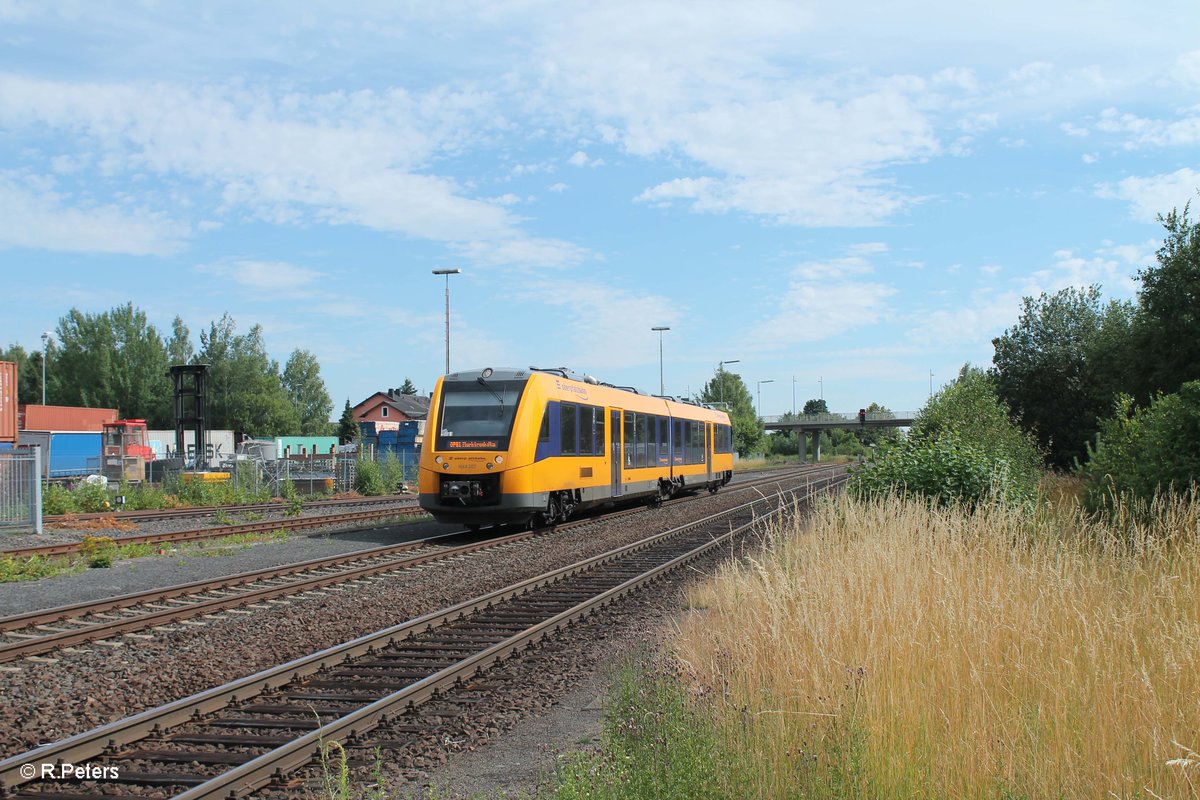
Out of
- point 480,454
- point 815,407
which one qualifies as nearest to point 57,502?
point 480,454

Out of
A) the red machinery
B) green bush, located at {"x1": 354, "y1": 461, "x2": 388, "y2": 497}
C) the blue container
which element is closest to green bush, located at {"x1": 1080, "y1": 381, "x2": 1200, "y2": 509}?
green bush, located at {"x1": 354, "y1": 461, "x2": 388, "y2": 497}

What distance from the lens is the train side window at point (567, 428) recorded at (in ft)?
63.4

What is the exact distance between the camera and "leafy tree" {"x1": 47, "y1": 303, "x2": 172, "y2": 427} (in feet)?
291

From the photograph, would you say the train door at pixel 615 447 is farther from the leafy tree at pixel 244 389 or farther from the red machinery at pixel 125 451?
the leafy tree at pixel 244 389

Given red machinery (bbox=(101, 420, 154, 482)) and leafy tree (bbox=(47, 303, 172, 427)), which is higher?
leafy tree (bbox=(47, 303, 172, 427))

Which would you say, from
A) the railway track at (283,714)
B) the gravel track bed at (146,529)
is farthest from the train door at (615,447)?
the railway track at (283,714)

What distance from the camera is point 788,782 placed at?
14.3 ft

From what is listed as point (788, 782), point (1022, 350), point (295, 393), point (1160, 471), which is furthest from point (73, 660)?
point (295, 393)

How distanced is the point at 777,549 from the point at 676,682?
4346 millimetres

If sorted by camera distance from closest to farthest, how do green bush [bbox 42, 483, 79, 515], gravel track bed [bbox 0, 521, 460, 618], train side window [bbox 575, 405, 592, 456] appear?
1. gravel track bed [bbox 0, 521, 460, 618]
2. train side window [bbox 575, 405, 592, 456]
3. green bush [bbox 42, 483, 79, 515]

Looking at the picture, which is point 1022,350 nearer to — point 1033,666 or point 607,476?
point 607,476

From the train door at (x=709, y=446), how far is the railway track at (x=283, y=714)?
22.9 m

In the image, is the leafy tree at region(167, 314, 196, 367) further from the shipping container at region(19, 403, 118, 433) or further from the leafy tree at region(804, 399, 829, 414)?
the leafy tree at region(804, 399, 829, 414)

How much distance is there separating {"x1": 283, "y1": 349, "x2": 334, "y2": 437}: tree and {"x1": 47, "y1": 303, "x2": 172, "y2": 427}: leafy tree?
1386 centimetres
